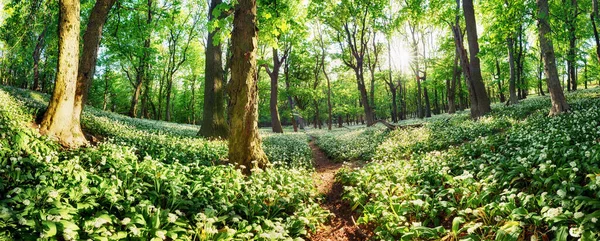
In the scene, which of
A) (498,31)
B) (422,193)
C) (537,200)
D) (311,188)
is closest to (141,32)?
(311,188)

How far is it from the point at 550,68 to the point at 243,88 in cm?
1318

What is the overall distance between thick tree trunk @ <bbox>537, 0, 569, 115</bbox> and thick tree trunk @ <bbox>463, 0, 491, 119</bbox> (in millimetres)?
5049

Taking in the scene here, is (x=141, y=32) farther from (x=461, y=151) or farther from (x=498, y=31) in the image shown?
(x=498, y=31)

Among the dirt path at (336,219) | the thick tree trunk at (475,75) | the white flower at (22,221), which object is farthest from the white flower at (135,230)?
the thick tree trunk at (475,75)

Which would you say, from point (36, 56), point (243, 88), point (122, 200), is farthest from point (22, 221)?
point (36, 56)

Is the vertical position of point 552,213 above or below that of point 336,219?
above

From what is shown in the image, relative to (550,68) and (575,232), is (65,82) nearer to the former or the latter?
(575,232)

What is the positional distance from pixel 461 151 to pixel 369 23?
23.8 metres

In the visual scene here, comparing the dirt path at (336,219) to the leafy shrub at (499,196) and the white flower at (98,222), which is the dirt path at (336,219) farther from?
the white flower at (98,222)

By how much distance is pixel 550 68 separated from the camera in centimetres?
1268

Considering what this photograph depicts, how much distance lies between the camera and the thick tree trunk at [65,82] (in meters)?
7.62

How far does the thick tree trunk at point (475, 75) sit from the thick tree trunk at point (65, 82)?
19376 millimetres

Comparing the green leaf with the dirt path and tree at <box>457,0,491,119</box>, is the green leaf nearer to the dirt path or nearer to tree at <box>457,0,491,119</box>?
the dirt path

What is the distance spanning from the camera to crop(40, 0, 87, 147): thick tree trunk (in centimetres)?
762
